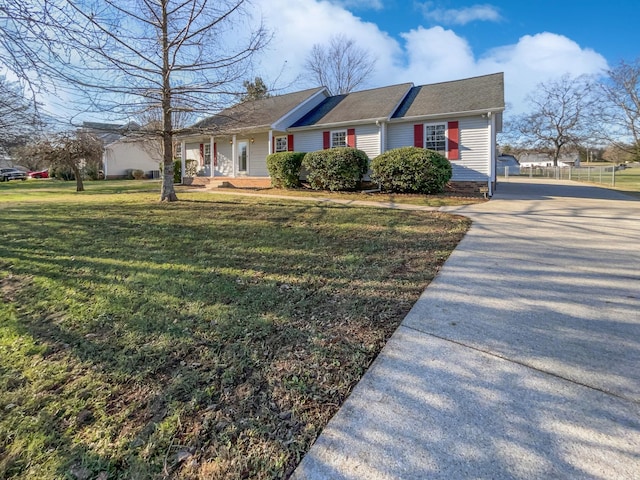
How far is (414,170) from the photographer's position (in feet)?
36.7

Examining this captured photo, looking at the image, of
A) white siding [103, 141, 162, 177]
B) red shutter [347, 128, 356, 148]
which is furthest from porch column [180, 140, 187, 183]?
white siding [103, 141, 162, 177]

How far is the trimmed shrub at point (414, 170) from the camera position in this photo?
1103 cm

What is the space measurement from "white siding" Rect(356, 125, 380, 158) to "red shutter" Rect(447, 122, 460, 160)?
2.76 m

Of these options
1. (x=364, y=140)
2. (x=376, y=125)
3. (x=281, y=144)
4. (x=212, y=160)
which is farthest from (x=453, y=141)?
(x=212, y=160)

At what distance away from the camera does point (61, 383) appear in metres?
2.38

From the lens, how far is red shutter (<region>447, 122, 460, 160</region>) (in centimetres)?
1282

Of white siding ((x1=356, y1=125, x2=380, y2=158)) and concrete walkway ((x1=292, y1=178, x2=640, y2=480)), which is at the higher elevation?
white siding ((x1=356, y1=125, x2=380, y2=158))

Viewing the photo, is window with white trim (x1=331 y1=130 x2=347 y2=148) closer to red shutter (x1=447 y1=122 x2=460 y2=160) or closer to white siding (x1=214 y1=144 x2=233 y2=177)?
red shutter (x1=447 y1=122 x2=460 y2=160)

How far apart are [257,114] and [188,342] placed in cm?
1514

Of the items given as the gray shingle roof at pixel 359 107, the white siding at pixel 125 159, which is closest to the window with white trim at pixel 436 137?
the gray shingle roof at pixel 359 107

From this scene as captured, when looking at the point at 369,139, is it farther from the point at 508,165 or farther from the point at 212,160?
the point at 508,165

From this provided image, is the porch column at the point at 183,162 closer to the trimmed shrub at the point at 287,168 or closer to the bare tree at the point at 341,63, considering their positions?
the trimmed shrub at the point at 287,168

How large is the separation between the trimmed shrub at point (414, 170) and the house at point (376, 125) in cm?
211

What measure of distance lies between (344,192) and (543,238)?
7.79m
